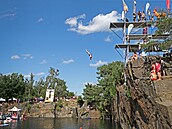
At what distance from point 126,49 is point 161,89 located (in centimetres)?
1523

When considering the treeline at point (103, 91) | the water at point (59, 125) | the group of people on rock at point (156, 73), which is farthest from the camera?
the treeline at point (103, 91)

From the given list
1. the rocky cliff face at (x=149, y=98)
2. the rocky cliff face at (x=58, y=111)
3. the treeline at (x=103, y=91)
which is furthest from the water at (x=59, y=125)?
the rocky cliff face at (x=149, y=98)

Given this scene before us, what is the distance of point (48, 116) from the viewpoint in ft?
184

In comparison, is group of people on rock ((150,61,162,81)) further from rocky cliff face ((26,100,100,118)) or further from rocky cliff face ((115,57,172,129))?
rocky cliff face ((26,100,100,118))

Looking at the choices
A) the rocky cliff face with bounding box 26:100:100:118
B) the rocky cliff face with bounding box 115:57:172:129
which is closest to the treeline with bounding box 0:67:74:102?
the rocky cliff face with bounding box 26:100:100:118

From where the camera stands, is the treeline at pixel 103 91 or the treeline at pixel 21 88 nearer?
the treeline at pixel 103 91


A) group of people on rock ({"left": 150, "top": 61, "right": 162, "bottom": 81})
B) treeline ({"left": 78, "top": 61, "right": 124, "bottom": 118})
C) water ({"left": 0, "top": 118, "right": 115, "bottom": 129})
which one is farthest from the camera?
treeline ({"left": 78, "top": 61, "right": 124, "bottom": 118})

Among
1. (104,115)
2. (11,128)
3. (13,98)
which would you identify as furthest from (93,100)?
(11,128)

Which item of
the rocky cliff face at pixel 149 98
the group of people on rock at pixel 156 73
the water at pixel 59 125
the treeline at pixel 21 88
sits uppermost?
the treeline at pixel 21 88

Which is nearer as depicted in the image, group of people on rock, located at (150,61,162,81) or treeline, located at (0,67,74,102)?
group of people on rock, located at (150,61,162,81)

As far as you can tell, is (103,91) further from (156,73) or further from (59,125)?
(156,73)

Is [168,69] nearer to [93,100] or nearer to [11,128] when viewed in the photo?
[11,128]

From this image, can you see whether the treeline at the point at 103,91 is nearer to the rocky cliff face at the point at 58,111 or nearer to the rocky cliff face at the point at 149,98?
the rocky cliff face at the point at 58,111

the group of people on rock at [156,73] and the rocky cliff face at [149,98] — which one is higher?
the group of people on rock at [156,73]
